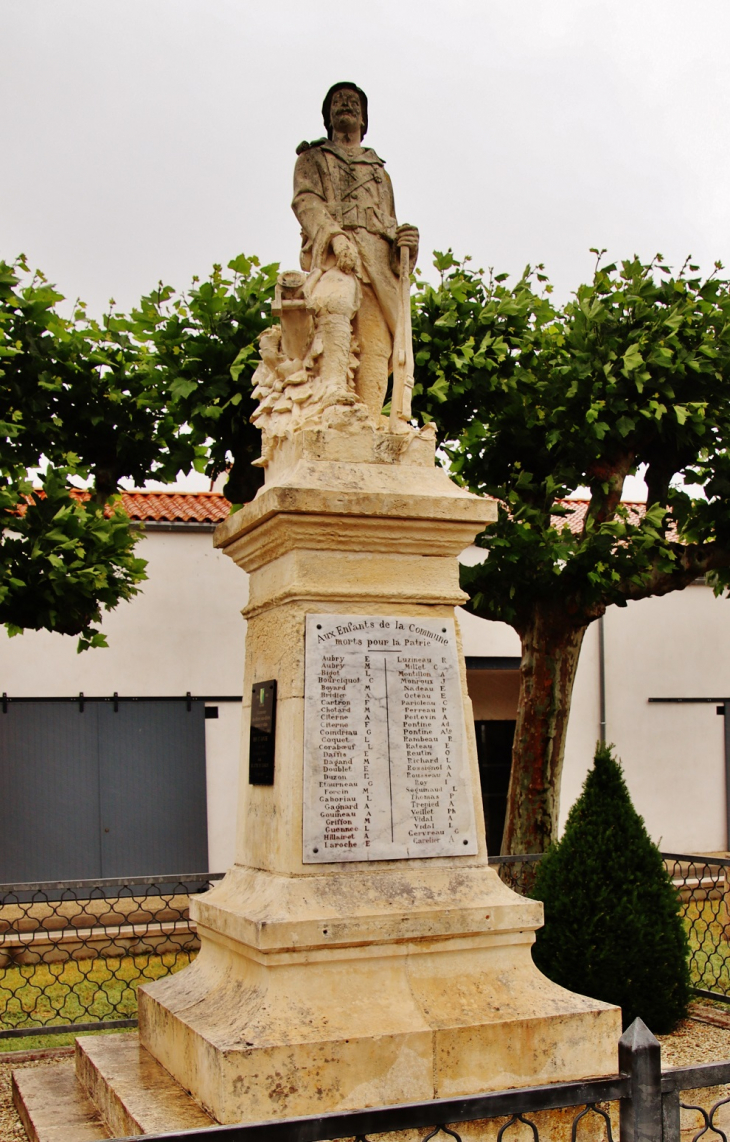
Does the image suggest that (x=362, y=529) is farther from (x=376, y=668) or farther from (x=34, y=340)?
(x=34, y=340)

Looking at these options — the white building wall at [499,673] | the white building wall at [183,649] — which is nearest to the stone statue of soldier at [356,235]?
the white building wall at [183,649]

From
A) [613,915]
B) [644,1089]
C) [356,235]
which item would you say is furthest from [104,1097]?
[356,235]

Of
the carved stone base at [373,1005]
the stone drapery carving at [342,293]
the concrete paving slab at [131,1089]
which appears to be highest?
the stone drapery carving at [342,293]

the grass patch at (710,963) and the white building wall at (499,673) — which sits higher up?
the white building wall at (499,673)

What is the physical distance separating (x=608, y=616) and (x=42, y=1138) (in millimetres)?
13282

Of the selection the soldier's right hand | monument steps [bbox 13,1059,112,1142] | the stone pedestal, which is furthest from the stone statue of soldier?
monument steps [bbox 13,1059,112,1142]

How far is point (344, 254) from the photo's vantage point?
5520mm

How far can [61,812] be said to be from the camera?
13.7 m

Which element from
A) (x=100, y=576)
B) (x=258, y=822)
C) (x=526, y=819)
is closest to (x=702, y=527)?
(x=526, y=819)

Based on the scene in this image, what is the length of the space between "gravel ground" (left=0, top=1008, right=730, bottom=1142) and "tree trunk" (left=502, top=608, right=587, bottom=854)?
151 inches

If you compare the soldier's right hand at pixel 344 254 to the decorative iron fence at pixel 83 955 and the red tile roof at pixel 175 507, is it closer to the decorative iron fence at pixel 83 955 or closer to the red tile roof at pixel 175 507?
the decorative iron fence at pixel 83 955

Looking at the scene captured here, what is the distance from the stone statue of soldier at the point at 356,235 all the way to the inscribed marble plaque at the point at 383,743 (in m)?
1.23

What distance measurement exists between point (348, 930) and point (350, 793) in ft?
1.84

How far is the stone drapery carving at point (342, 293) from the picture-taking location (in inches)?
215
